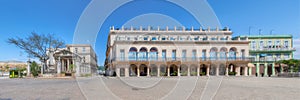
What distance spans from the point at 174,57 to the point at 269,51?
24072 millimetres

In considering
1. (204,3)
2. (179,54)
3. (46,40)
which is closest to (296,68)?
(179,54)

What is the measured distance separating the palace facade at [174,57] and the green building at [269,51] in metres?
7.95

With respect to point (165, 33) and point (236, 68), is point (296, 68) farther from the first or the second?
point (165, 33)

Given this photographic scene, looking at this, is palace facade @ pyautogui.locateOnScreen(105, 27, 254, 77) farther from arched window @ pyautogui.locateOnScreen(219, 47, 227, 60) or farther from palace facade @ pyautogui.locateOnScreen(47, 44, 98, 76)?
palace facade @ pyautogui.locateOnScreen(47, 44, 98, 76)

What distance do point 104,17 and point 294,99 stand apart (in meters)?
7.20

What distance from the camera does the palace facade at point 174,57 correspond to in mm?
33562

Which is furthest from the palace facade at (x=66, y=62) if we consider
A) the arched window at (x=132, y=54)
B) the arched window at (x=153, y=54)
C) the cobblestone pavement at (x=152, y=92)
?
the cobblestone pavement at (x=152, y=92)

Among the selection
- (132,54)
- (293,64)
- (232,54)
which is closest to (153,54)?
(132,54)

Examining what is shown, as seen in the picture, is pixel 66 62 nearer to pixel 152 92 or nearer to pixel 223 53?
pixel 223 53

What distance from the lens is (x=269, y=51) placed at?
4247 centimetres

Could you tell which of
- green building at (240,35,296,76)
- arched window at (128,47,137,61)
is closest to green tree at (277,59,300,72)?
green building at (240,35,296,76)

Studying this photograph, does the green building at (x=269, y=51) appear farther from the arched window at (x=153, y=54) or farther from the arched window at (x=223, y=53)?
the arched window at (x=153, y=54)

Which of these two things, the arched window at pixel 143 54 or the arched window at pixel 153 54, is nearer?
the arched window at pixel 143 54

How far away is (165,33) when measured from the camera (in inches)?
1547
